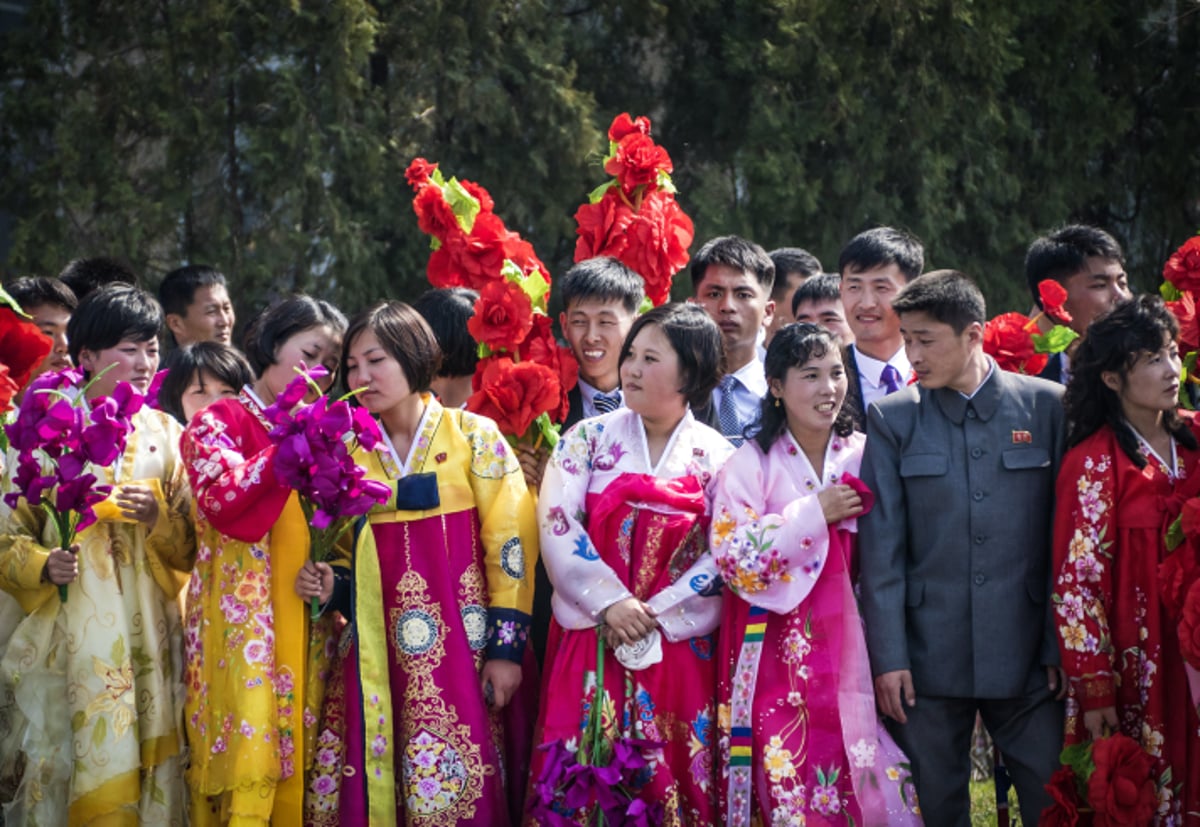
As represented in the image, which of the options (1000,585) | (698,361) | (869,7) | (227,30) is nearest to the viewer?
(1000,585)

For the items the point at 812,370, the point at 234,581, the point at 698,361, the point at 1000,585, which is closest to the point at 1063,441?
the point at 1000,585

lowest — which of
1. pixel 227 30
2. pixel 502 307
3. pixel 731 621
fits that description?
pixel 731 621

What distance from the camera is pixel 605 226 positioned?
16.1 feet

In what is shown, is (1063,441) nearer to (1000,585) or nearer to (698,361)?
(1000,585)

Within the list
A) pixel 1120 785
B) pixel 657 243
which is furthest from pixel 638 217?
pixel 1120 785

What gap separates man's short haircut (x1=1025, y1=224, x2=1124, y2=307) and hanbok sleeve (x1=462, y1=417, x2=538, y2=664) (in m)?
2.18

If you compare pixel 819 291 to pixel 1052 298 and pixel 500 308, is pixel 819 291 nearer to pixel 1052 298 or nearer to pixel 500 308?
pixel 1052 298

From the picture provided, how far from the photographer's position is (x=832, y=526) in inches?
160

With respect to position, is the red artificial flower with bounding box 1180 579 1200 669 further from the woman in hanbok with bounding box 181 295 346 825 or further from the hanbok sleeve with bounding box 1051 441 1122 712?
the woman in hanbok with bounding box 181 295 346 825

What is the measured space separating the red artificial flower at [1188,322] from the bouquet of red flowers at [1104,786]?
1.09 m

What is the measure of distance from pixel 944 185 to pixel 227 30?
14.1ft

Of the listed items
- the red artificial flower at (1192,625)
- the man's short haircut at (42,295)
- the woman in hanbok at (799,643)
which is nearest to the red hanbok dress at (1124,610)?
the red artificial flower at (1192,625)

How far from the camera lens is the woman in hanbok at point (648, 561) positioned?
156 inches

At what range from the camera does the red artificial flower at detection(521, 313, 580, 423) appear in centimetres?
460
